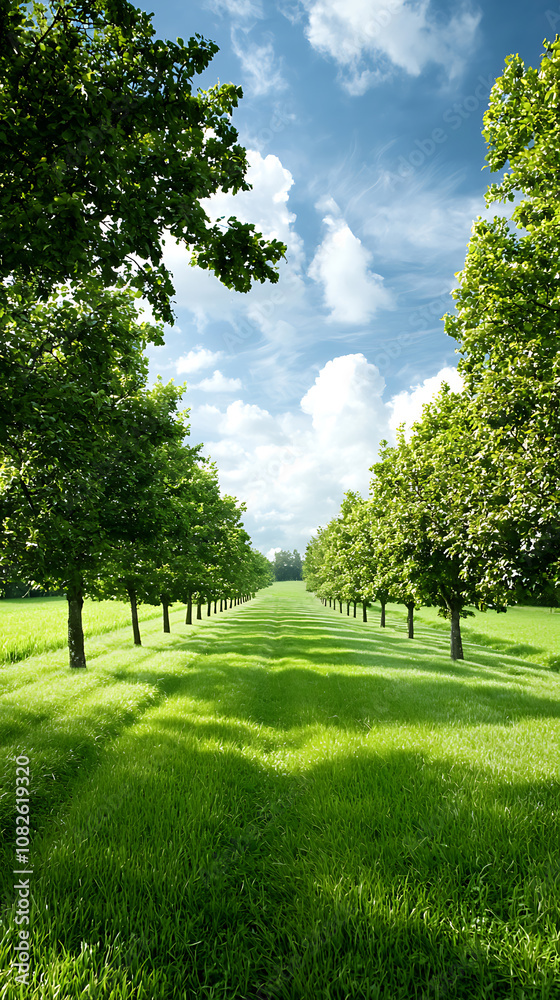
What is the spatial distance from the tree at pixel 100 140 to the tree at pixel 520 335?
6.61 m

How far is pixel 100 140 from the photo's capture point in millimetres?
3961

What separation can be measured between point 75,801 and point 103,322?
7790 millimetres

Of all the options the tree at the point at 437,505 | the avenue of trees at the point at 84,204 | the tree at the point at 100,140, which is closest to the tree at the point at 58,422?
the avenue of trees at the point at 84,204

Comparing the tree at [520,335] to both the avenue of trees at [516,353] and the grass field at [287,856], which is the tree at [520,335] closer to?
the avenue of trees at [516,353]

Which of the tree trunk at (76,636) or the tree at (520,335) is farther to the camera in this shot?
the tree trunk at (76,636)

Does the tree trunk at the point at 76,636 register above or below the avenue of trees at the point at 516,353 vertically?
below

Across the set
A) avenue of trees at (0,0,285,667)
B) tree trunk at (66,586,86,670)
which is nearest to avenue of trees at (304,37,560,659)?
avenue of trees at (0,0,285,667)

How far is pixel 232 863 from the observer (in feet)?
13.8

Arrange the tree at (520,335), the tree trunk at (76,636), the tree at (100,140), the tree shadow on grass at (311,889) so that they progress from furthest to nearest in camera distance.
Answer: the tree trunk at (76,636) < the tree at (520,335) < the tree at (100,140) < the tree shadow on grass at (311,889)

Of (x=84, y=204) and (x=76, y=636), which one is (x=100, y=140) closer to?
(x=84, y=204)

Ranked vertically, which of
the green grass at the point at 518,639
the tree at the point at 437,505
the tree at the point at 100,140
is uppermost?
the tree at the point at 100,140

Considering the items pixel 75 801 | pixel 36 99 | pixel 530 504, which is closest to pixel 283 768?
pixel 75 801

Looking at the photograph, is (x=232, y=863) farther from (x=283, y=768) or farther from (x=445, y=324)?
(x=445, y=324)

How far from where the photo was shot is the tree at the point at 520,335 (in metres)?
8.09
